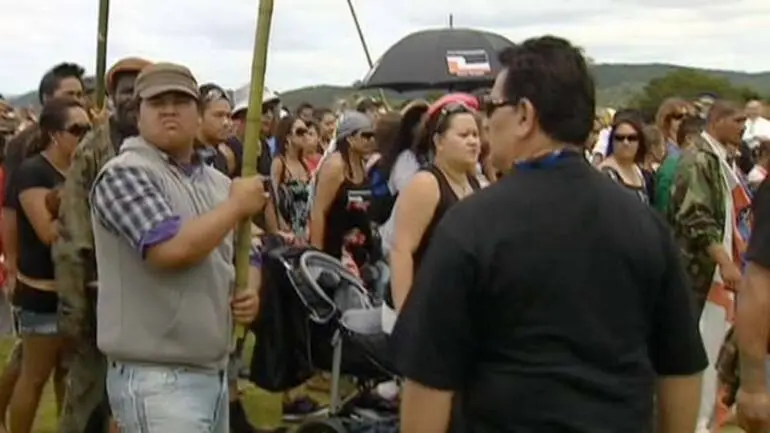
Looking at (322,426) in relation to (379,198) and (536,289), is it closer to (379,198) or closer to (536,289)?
(379,198)

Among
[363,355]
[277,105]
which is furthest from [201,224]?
[277,105]

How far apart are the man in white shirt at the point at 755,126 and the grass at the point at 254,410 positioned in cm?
837

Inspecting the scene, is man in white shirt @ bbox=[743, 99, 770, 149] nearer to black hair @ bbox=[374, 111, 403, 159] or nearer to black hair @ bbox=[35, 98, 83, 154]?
black hair @ bbox=[374, 111, 403, 159]

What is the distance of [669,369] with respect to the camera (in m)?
3.62

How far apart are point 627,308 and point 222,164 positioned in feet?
18.6

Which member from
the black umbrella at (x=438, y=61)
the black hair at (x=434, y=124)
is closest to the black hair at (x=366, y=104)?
the black umbrella at (x=438, y=61)

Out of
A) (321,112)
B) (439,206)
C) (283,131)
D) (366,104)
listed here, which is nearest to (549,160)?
(439,206)

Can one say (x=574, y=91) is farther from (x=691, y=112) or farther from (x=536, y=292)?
(x=691, y=112)

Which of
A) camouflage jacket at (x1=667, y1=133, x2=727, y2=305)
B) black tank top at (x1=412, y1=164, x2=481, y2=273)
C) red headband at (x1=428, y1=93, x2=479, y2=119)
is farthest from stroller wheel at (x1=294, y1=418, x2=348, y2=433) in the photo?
camouflage jacket at (x1=667, y1=133, x2=727, y2=305)

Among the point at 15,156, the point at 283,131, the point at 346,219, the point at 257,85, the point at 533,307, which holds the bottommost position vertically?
the point at 346,219

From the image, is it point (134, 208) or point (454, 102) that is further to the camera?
point (454, 102)

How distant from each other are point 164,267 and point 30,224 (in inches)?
115

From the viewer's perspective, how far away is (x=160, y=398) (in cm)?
471

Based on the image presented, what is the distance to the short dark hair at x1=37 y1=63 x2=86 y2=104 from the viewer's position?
789 cm
